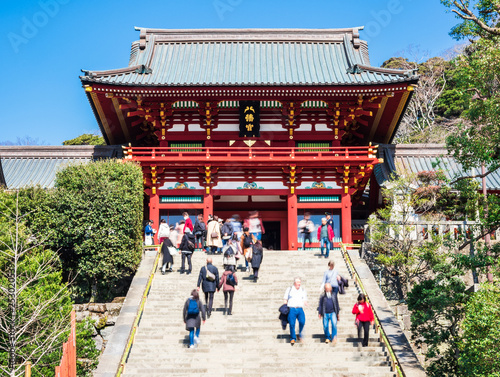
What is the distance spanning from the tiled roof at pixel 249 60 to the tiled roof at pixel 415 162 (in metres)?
4.60

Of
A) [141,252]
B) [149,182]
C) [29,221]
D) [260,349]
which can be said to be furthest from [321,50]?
[260,349]

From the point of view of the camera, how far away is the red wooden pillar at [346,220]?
82.5 feet

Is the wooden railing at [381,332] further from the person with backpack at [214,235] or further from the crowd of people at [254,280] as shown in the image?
the person with backpack at [214,235]

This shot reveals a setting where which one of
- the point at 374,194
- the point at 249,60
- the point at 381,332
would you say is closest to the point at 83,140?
the point at 249,60

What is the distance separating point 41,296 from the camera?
1409 cm

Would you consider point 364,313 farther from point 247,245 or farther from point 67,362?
point 67,362

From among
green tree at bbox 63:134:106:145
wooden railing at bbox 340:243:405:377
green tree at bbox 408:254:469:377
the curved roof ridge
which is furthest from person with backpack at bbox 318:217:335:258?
green tree at bbox 63:134:106:145

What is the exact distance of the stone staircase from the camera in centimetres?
1291

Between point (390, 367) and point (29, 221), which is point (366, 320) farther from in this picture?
point (29, 221)

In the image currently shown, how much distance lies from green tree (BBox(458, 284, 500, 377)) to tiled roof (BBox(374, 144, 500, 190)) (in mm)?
15395

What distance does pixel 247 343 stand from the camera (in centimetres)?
1405

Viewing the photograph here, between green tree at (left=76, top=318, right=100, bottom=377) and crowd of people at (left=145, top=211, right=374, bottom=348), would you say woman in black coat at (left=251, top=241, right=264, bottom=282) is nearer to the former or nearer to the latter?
crowd of people at (left=145, top=211, right=374, bottom=348)

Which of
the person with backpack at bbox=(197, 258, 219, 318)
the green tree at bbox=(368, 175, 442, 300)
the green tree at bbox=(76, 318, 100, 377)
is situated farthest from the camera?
the green tree at bbox=(368, 175, 442, 300)

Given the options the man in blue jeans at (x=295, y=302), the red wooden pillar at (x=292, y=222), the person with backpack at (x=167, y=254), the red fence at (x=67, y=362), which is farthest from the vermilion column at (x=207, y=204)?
the red fence at (x=67, y=362)
